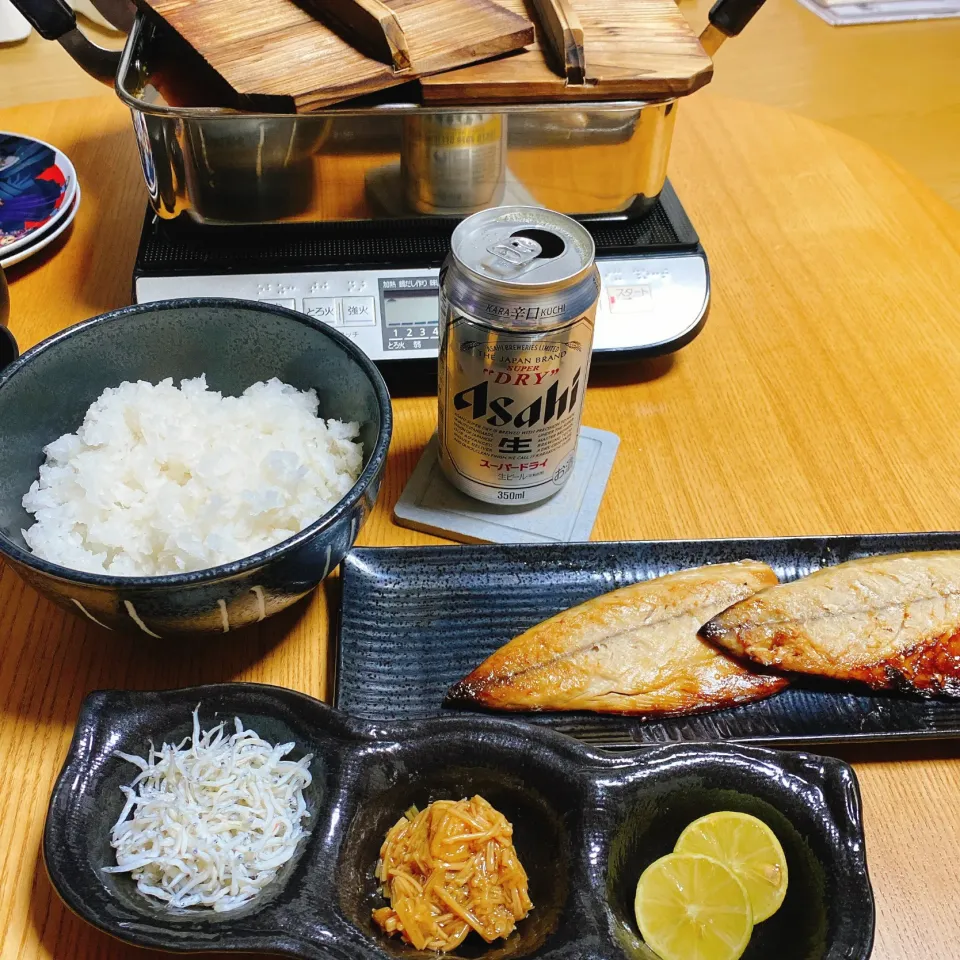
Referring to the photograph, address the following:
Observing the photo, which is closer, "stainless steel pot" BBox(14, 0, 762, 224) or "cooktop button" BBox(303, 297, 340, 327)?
A: "stainless steel pot" BBox(14, 0, 762, 224)

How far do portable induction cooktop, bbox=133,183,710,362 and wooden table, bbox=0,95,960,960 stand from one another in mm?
97

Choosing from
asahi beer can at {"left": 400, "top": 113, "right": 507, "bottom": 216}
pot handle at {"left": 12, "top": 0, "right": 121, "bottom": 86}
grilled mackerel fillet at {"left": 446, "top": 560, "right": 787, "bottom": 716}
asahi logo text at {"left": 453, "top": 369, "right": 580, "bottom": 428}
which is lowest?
grilled mackerel fillet at {"left": 446, "top": 560, "right": 787, "bottom": 716}

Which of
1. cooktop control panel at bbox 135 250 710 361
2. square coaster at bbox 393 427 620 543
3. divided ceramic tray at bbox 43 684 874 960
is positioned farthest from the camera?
cooktop control panel at bbox 135 250 710 361

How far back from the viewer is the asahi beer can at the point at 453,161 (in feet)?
3.56

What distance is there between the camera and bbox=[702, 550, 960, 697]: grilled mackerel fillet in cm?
87

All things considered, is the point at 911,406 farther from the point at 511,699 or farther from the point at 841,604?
the point at 511,699

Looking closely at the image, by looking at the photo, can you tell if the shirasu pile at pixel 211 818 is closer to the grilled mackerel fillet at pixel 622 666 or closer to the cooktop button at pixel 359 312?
the grilled mackerel fillet at pixel 622 666

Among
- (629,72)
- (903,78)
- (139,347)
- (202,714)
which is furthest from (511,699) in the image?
(903,78)

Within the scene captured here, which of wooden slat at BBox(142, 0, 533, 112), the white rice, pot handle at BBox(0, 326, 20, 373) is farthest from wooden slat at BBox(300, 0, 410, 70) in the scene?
pot handle at BBox(0, 326, 20, 373)

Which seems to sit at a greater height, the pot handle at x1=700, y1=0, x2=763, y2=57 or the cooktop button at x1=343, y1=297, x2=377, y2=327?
the pot handle at x1=700, y1=0, x2=763, y2=57

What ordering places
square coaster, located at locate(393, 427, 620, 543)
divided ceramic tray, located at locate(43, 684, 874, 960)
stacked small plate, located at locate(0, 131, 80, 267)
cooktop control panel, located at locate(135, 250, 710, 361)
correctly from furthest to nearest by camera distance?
A: stacked small plate, located at locate(0, 131, 80, 267), cooktop control panel, located at locate(135, 250, 710, 361), square coaster, located at locate(393, 427, 620, 543), divided ceramic tray, located at locate(43, 684, 874, 960)

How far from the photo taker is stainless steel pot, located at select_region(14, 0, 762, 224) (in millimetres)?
1054

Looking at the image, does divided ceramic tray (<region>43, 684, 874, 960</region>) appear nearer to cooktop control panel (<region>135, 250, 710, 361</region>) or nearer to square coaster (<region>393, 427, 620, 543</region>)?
square coaster (<region>393, 427, 620, 543</region>)

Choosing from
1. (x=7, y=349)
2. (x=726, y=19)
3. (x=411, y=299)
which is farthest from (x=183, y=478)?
(x=726, y=19)
